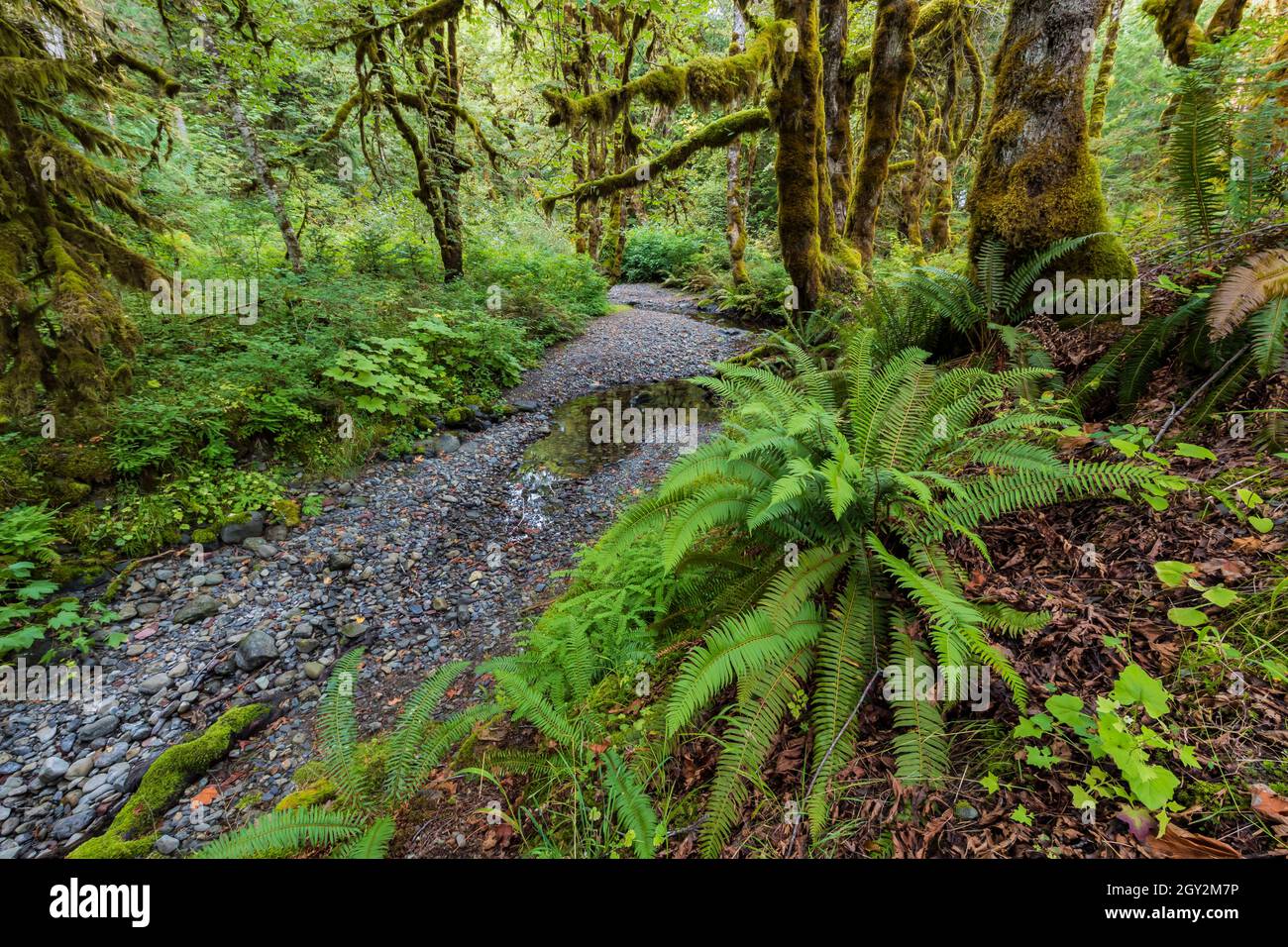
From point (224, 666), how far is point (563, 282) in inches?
474

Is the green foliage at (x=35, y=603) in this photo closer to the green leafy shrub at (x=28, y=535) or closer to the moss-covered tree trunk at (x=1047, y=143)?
the green leafy shrub at (x=28, y=535)

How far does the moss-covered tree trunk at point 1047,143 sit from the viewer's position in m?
3.48

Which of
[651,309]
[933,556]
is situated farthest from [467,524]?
[651,309]

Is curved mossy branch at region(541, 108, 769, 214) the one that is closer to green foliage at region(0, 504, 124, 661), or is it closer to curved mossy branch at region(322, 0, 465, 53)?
curved mossy branch at region(322, 0, 465, 53)

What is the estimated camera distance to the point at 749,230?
70.9 feet

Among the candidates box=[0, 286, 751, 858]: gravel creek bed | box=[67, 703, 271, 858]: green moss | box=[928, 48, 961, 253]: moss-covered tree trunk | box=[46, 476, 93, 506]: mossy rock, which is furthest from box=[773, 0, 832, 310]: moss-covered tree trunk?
box=[46, 476, 93, 506]: mossy rock

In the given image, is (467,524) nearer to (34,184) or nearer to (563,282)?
(34,184)

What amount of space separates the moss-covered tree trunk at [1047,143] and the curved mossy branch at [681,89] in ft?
17.4

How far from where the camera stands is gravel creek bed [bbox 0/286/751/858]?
3473 mm

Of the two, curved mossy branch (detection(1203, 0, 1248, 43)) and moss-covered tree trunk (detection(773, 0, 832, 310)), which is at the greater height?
curved mossy branch (detection(1203, 0, 1248, 43))

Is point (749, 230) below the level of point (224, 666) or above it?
above

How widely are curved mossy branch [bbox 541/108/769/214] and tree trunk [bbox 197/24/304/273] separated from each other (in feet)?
15.2

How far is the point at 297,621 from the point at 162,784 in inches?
57.8

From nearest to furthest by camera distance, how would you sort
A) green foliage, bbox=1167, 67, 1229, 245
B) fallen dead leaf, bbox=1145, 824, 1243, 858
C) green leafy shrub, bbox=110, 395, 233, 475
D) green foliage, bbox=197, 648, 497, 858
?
1. fallen dead leaf, bbox=1145, 824, 1243, 858
2. green foliage, bbox=197, 648, 497, 858
3. green foliage, bbox=1167, 67, 1229, 245
4. green leafy shrub, bbox=110, 395, 233, 475
